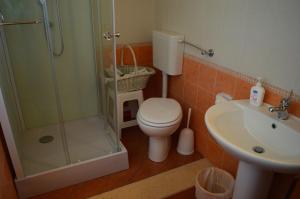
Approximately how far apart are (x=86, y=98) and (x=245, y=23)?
1737 millimetres

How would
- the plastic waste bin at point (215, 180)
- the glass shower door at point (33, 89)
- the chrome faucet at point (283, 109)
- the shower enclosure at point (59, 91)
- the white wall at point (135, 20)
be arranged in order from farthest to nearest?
the white wall at point (135, 20), the glass shower door at point (33, 89), the shower enclosure at point (59, 91), the plastic waste bin at point (215, 180), the chrome faucet at point (283, 109)

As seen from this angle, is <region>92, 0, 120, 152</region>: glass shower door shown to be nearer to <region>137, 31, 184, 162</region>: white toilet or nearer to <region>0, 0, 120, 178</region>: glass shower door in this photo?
<region>0, 0, 120, 178</region>: glass shower door

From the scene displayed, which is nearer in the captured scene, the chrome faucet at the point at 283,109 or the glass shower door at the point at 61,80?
the chrome faucet at the point at 283,109

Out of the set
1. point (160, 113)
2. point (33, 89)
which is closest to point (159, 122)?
point (160, 113)

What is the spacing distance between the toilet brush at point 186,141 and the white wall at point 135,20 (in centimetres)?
97

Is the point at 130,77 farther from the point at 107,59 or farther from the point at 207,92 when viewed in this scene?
the point at 207,92

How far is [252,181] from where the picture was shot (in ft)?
4.23

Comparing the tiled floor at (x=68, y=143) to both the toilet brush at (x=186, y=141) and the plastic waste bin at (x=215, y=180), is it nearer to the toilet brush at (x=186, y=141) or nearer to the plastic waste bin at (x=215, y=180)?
the toilet brush at (x=186, y=141)

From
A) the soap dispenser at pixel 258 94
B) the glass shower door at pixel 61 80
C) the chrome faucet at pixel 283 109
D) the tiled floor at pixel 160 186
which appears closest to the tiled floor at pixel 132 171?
the tiled floor at pixel 160 186

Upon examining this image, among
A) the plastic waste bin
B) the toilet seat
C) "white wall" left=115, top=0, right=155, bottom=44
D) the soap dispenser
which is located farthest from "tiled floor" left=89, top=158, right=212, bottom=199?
"white wall" left=115, top=0, right=155, bottom=44

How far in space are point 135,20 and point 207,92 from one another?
1.08 meters

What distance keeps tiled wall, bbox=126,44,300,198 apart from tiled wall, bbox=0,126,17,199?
1404 millimetres

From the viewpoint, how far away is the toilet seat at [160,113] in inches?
73.1

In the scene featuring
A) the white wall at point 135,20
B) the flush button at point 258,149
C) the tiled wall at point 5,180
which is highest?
the white wall at point 135,20
